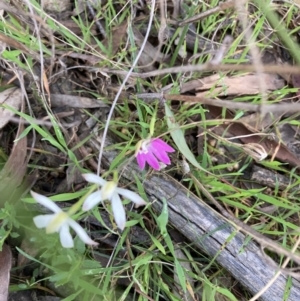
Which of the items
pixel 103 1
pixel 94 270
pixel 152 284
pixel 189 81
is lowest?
pixel 152 284

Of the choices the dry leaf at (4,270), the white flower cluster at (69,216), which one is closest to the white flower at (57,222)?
the white flower cluster at (69,216)

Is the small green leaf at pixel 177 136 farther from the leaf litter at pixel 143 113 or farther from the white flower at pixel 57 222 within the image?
the white flower at pixel 57 222

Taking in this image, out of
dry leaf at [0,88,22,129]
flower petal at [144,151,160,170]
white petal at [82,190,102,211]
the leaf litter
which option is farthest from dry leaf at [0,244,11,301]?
white petal at [82,190,102,211]

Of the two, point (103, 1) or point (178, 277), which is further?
point (103, 1)

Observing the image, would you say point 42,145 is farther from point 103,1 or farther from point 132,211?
point 103,1

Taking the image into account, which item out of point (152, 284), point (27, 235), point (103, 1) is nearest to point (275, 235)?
point (152, 284)

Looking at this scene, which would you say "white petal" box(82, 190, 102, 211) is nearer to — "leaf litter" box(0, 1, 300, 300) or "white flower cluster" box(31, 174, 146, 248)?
"white flower cluster" box(31, 174, 146, 248)

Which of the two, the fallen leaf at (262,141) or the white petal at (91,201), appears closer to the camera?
the white petal at (91,201)
